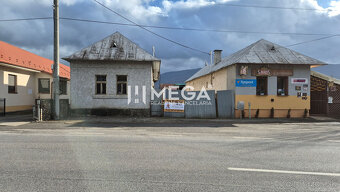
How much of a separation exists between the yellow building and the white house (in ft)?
20.9

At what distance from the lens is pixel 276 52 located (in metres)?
16.2

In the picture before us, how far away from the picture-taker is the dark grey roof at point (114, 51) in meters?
14.9

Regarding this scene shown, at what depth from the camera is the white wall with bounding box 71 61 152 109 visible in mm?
15086

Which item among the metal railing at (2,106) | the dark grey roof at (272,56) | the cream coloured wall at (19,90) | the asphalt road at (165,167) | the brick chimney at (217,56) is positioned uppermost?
the brick chimney at (217,56)

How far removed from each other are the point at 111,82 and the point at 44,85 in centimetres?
946

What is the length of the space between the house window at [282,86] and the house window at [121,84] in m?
11.7

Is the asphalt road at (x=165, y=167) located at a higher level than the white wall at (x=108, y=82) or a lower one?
lower

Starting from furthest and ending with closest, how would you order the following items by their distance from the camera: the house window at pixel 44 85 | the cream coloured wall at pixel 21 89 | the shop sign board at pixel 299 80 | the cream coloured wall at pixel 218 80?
the house window at pixel 44 85 → the cream coloured wall at pixel 218 80 → the cream coloured wall at pixel 21 89 → the shop sign board at pixel 299 80

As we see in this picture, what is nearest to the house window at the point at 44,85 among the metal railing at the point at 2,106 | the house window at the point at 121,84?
the metal railing at the point at 2,106

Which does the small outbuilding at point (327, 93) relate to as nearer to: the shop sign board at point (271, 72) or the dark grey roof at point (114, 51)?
the shop sign board at point (271, 72)

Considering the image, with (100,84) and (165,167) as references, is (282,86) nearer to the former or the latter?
(100,84)

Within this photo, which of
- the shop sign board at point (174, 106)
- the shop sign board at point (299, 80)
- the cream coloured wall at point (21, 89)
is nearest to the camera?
the shop sign board at point (174, 106)

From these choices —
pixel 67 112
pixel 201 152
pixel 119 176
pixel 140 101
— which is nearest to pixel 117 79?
pixel 140 101

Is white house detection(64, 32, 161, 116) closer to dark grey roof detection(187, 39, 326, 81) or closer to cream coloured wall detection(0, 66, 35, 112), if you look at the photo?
cream coloured wall detection(0, 66, 35, 112)
